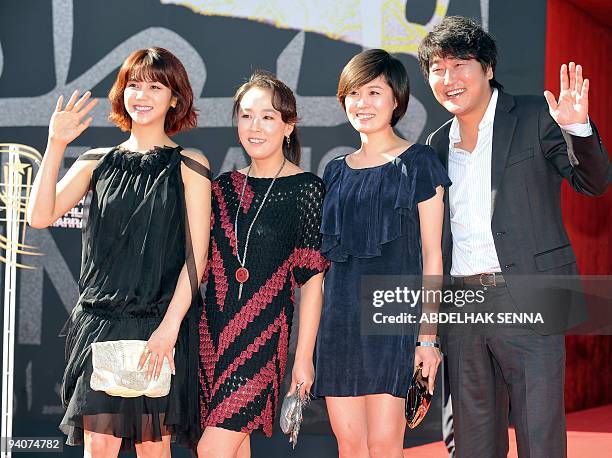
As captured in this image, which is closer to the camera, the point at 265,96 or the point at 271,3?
the point at 265,96

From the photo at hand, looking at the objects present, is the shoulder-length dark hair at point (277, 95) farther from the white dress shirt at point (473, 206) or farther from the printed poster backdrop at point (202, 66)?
the printed poster backdrop at point (202, 66)

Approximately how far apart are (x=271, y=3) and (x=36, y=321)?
2.72 metres

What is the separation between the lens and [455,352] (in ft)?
10.5

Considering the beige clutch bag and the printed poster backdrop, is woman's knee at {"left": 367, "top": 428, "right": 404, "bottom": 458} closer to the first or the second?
the beige clutch bag

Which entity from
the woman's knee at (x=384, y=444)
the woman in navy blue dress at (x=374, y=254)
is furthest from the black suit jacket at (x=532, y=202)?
the woman's knee at (x=384, y=444)

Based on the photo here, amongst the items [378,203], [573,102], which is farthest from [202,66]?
[573,102]

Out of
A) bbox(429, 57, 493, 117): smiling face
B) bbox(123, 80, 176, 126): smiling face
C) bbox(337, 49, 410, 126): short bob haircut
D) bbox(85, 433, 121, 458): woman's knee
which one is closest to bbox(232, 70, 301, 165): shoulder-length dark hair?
bbox(337, 49, 410, 126): short bob haircut

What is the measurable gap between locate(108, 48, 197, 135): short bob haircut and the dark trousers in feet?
4.39

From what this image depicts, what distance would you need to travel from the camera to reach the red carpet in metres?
4.69

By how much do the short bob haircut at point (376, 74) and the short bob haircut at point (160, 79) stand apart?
24.2 inches

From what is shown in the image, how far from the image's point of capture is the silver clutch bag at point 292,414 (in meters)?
3.08

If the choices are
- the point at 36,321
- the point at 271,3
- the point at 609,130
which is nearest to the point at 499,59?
the point at 271,3

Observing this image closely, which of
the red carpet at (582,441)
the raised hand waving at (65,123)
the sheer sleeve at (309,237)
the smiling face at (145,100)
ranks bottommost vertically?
the red carpet at (582,441)

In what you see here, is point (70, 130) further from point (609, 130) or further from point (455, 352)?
point (609, 130)
